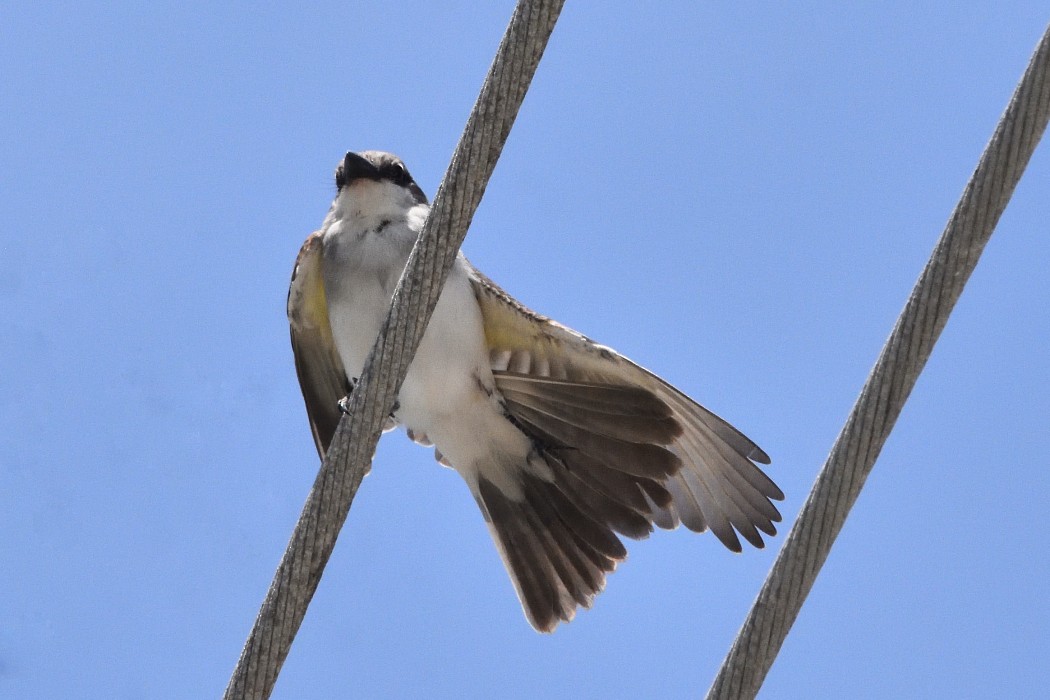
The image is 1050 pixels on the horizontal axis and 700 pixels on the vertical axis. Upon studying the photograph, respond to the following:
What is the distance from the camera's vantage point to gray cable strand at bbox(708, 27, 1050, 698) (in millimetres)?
3879

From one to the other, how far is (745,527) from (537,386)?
3.59 feet

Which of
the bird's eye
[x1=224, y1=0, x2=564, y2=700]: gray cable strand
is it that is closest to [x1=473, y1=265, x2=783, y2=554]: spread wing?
the bird's eye

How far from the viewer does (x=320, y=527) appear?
4391 millimetres

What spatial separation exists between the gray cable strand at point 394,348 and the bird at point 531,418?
1.89 metres

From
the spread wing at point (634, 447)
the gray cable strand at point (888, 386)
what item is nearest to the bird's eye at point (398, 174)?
the spread wing at point (634, 447)

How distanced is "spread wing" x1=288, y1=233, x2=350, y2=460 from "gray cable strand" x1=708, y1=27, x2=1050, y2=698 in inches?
136

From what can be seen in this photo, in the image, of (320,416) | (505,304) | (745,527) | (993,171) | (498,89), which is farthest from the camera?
(320,416)

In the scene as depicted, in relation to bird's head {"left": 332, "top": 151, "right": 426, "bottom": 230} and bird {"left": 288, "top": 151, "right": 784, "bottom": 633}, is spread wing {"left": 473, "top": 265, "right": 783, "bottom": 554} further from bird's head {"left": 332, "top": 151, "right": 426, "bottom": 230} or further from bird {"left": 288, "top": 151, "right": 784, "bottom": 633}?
bird's head {"left": 332, "top": 151, "right": 426, "bottom": 230}

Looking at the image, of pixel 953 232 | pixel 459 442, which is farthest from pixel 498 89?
pixel 459 442

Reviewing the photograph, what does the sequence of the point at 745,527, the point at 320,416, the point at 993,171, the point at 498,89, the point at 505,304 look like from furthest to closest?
1. the point at 320,416
2. the point at 505,304
3. the point at 745,527
4. the point at 498,89
5. the point at 993,171

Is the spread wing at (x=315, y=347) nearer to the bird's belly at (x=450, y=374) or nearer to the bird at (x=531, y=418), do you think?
the bird at (x=531, y=418)

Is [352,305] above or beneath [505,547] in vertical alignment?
above

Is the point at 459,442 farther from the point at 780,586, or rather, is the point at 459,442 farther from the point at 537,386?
the point at 780,586

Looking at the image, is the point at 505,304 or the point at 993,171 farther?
the point at 505,304
